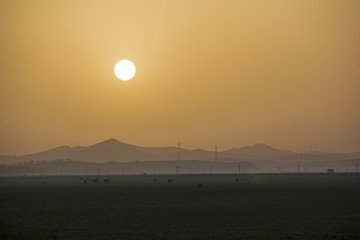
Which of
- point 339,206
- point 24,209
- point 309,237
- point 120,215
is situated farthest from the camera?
point 24,209

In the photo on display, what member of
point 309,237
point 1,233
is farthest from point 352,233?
point 1,233

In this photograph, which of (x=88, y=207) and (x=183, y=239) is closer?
(x=183, y=239)

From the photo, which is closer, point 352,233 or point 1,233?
point 352,233

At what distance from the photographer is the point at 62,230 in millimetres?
53031

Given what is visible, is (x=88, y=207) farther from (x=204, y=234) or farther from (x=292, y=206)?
(x=204, y=234)

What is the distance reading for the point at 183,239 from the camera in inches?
1810

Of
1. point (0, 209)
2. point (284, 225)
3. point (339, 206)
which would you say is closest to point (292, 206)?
point (339, 206)

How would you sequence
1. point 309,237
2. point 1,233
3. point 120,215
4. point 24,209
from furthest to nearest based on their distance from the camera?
point 24,209
point 120,215
point 1,233
point 309,237

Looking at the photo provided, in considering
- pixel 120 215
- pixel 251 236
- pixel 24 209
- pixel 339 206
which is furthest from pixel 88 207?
pixel 251 236

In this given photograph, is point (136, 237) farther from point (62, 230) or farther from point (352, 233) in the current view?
point (352, 233)

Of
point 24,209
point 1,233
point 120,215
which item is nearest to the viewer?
point 1,233

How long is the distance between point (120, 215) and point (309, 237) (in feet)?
86.1

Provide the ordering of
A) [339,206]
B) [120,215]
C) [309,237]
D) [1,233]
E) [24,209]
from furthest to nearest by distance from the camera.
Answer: [24,209], [339,206], [120,215], [1,233], [309,237]

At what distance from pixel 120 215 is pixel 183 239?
71.2 ft
